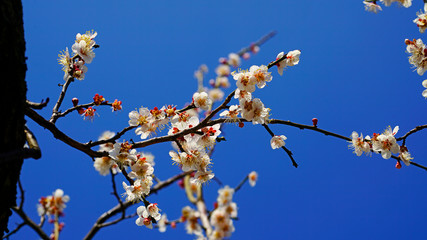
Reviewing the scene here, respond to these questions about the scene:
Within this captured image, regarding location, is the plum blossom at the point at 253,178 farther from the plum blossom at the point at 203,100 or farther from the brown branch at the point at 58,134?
the brown branch at the point at 58,134

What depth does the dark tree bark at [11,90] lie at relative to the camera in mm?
1304

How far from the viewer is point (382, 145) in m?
2.24

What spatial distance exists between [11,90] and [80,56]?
911mm

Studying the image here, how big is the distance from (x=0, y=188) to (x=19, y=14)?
0.75 meters

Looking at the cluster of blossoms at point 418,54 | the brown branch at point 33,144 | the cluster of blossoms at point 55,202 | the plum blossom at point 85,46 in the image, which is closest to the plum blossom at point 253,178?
the cluster of blossoms at point 55,202

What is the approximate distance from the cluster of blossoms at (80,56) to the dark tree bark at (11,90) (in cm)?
76

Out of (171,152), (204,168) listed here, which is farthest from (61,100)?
(204,168)

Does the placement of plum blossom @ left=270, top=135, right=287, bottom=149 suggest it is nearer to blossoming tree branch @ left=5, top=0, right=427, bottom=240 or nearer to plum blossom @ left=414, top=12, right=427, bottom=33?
blossoming tree branch @ left=5, top=0, right=427, bottom=240

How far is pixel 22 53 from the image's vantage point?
1383mm

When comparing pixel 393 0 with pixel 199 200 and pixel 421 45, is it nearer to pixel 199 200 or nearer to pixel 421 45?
pixel 421 45

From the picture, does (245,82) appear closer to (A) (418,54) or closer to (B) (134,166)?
(B) (134,166)

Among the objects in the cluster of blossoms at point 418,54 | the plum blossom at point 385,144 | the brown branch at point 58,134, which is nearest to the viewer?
the brown branch at point 58,134

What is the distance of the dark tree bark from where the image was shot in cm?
130

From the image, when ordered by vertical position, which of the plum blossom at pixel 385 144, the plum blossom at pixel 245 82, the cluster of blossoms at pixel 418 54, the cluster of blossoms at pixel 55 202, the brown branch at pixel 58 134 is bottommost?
the plum blossom at pixel 385 144
